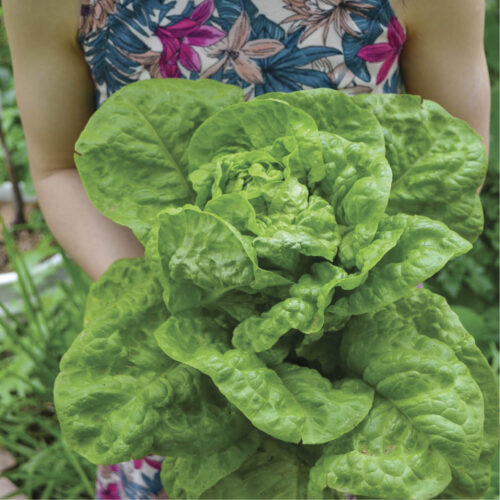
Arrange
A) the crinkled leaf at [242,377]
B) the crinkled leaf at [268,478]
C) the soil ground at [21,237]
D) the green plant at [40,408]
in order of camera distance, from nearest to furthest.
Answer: the crinkled leaf at [242,377], the crinkled leaf at [268,478], the green plant at [40,408], the soil ground at [21,237]

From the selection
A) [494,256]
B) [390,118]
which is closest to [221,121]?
[390,118]

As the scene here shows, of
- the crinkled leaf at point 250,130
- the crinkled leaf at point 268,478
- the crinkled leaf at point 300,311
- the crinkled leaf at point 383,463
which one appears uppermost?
the crinkled leaf at point 250,130

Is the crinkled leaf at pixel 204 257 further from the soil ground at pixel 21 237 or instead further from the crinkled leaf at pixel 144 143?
the soil ground at pixel 21 237

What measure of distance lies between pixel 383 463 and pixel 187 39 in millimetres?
624

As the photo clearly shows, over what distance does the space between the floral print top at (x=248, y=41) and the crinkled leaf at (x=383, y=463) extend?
51cm

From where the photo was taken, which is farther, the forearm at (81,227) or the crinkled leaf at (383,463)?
the forearm at (81,227)

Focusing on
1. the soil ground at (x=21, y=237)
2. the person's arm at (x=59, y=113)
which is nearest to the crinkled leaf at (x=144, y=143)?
the person's arm at (x=59, y=113)

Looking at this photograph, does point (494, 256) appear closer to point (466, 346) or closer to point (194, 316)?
point (466, 346)

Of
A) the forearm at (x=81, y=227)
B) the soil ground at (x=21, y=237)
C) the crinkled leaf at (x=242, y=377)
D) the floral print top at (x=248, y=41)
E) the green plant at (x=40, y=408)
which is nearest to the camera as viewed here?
the crinkled leaf at (x=242, y=377)

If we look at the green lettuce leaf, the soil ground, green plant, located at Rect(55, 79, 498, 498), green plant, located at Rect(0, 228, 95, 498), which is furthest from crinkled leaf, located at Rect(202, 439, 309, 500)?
the soil ground

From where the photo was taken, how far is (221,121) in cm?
63

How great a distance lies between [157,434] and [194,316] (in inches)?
5.1

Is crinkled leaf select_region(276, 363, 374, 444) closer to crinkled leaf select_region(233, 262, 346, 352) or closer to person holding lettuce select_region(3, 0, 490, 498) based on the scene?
crinkled leaf select_region(233, 262, 346, 352)

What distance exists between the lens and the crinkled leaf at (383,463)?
546 mm
